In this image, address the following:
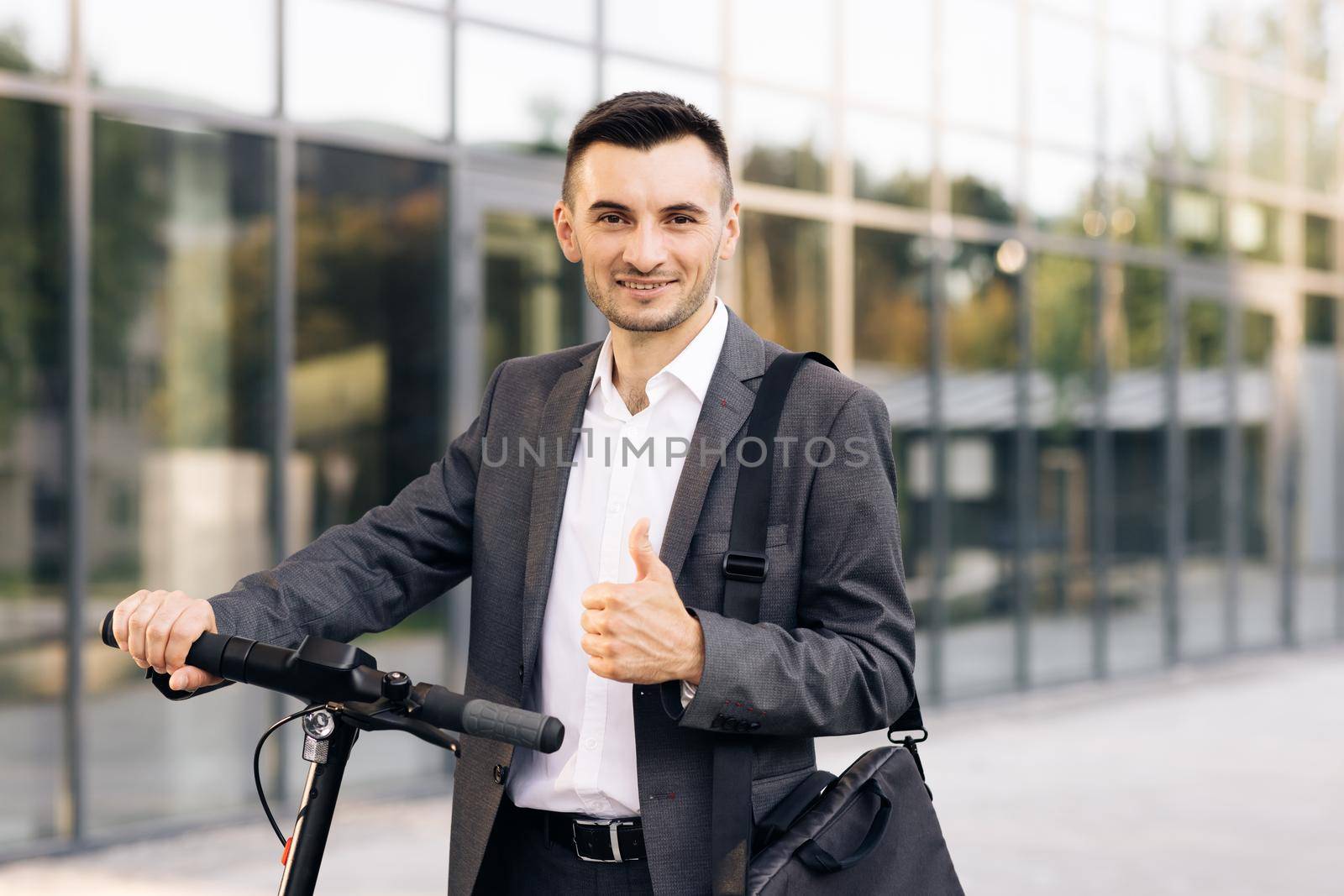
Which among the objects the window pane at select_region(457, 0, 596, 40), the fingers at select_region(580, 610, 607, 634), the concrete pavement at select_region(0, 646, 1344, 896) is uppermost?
the window pane at select_region(457, 0, 596, 40)

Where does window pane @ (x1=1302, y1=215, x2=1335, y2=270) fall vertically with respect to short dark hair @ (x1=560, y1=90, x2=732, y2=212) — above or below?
above

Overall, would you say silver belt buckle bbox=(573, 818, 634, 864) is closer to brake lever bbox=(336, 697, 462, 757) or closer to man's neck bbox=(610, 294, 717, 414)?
brake lever bbox=(336, 697, 462, 757)

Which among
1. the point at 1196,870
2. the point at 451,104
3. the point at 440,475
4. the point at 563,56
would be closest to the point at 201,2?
the point at 451,104

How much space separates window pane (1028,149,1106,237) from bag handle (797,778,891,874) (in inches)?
349

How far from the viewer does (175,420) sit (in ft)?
20.3

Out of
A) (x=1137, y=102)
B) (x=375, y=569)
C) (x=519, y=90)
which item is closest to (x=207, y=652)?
(x=375, y=569)

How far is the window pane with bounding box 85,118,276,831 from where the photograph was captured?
19.6ft

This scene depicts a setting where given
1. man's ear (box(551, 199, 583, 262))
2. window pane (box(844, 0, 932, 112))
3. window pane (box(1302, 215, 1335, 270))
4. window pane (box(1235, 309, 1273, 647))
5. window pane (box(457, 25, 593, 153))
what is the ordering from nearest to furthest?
man's ear (box(551, 199, 583, 262)) → window pane (box(457, 25, 593, 153)) → window pane (box(844, 0, 932, 112)) → window pane (box(1235, 309, 1273, 647)) → window pane (box(1302, 215, 1335, 270))

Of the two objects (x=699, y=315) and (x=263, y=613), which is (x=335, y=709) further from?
(x=699, y=315)

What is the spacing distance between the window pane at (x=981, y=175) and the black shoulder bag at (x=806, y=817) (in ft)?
26.5

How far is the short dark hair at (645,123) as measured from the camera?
1.87 meters

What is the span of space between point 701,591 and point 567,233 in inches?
23.2

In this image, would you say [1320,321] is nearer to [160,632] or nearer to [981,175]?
[981,175]

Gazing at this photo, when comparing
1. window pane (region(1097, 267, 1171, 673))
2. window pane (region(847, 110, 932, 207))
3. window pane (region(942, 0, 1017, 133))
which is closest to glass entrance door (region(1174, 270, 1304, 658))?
window pane (region(1097, 267, 1171, 673))
